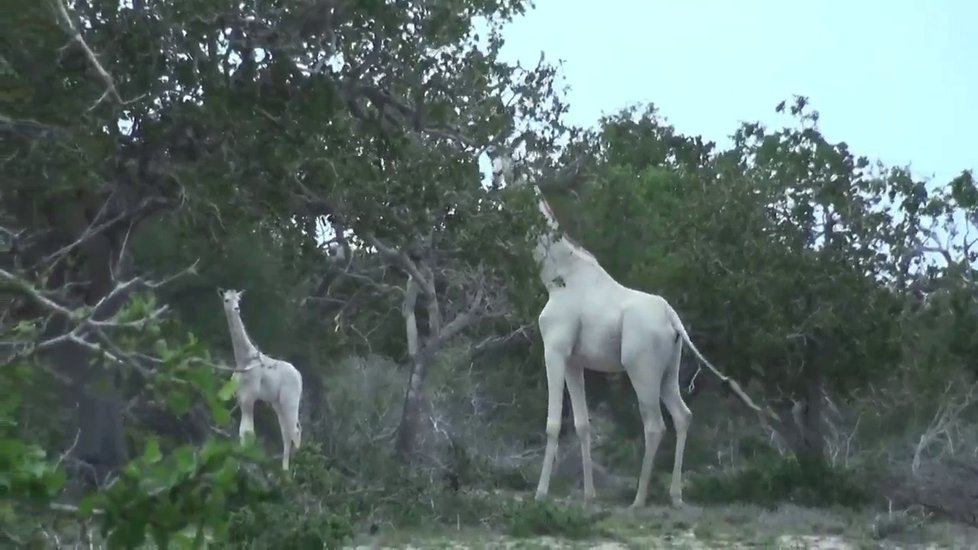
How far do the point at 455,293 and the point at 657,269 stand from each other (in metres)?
2.41

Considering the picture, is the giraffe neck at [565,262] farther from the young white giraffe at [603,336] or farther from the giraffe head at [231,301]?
the giraffe head at [231,301]

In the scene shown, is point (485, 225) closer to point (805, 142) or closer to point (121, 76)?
point (121, 76)

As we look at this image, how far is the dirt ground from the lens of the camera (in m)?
10.3

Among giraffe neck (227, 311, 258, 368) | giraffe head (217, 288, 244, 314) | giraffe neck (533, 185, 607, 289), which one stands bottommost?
giraffe neck (227, 311, 258, 368)

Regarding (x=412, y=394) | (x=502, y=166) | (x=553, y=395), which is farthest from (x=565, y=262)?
(x=412, y=394)

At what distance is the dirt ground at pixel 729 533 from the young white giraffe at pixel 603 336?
115cm

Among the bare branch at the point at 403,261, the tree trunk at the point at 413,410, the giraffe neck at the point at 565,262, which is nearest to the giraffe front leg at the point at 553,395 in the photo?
the giraffe neck at the point at 565,262

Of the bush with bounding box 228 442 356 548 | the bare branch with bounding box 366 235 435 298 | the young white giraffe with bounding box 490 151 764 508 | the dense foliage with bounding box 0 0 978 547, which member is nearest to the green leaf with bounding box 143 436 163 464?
the dense foliage with bounding box 0 0 978 547

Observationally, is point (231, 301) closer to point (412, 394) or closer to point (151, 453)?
point (412, 394)

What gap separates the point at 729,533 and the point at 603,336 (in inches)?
127

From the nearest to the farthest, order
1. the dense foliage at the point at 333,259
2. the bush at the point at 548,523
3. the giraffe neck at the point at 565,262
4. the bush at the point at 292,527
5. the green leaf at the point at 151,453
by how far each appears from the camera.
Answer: the green leaf at the point at 151,453 → the dense foliage at the point at 333,259 → the bush at the point at 292,527 → the bush at the point at 548,523 → the giraffe neck at the point at 565,262

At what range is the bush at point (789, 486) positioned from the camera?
15.1m

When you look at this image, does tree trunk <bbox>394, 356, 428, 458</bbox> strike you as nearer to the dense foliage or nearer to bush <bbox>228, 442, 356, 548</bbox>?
the dense foliage

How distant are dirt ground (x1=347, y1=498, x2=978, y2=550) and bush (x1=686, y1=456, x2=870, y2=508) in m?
1.81
